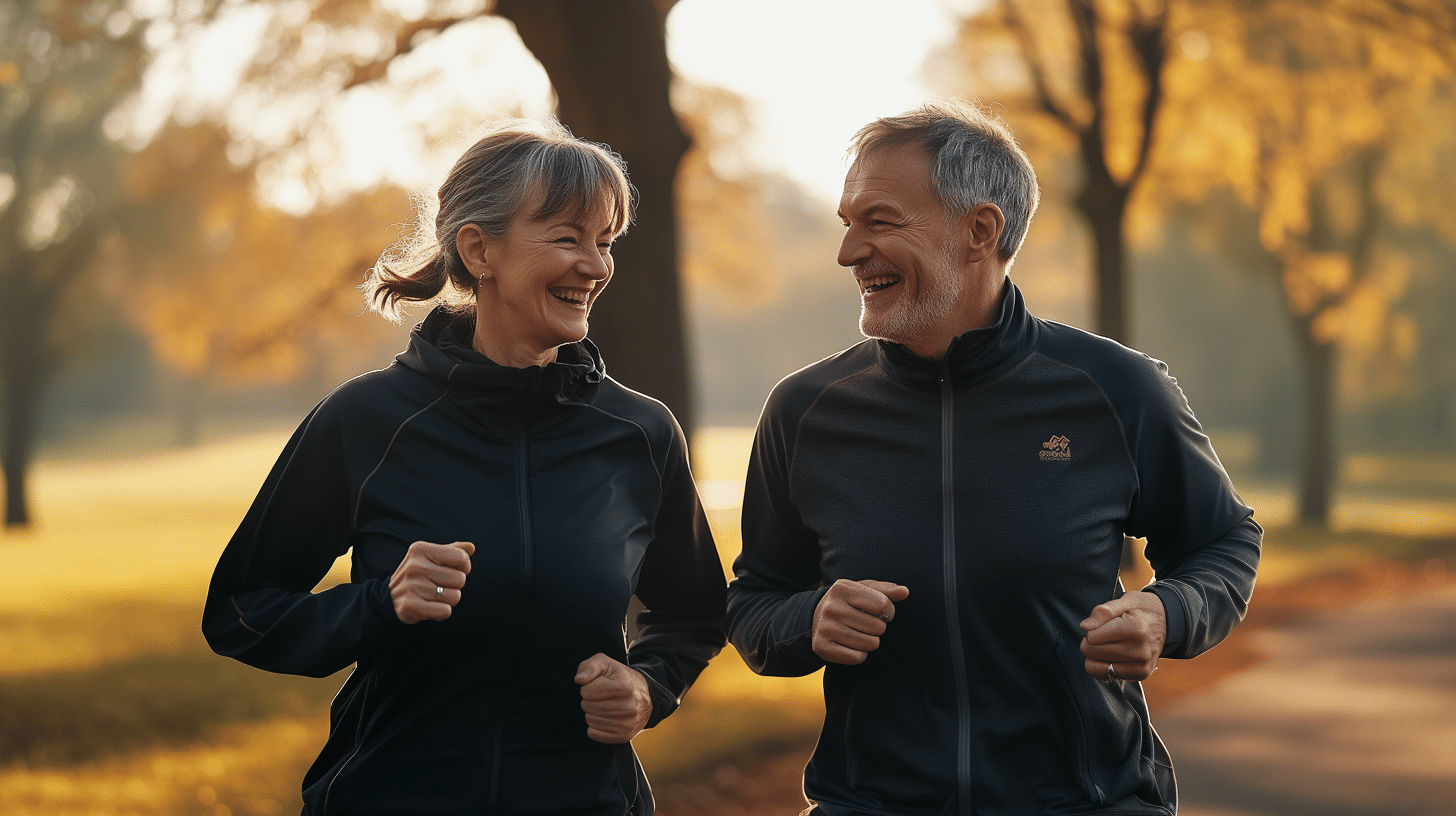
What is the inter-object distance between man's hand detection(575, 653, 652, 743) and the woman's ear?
93 centimetres

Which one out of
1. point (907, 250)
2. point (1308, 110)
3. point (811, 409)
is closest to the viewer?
point (907, 250)

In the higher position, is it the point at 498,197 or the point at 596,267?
the point at 498,197

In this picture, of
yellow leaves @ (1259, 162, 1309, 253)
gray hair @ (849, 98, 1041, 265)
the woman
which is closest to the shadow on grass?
the woman

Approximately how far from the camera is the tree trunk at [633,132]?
7.26 m

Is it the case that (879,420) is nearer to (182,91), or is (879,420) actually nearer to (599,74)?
(599,74)

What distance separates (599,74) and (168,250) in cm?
1735

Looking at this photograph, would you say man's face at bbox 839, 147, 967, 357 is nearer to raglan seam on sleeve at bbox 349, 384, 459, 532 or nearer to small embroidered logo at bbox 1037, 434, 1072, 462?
small embroidered logo at bbox 1037, 434, 1072, 462

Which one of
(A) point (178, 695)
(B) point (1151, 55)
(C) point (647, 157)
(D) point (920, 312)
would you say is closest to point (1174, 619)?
(D) point (920, 312)

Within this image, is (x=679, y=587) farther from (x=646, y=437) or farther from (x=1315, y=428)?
(x=1315, y=428)

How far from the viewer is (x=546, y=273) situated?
9.49 feet

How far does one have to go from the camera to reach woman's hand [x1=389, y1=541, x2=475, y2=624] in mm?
2539

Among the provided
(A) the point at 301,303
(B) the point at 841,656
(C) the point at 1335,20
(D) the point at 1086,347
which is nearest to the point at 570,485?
Result: (B) the point at 841,656

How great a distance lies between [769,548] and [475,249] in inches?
41.8

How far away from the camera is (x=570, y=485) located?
113 inches
